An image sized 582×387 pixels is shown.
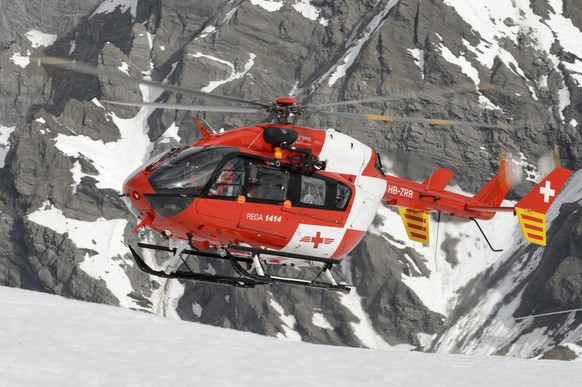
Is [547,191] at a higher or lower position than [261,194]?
lower

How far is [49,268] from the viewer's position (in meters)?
190

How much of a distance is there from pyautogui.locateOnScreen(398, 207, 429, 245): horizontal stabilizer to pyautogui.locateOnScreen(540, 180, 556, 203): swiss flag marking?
160 inches

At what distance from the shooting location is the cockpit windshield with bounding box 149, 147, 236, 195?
23.0 metres

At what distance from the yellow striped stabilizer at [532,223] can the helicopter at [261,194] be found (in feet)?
18.6

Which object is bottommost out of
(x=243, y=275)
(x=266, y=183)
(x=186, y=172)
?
(x=243, y=275)

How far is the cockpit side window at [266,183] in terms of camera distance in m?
23.6

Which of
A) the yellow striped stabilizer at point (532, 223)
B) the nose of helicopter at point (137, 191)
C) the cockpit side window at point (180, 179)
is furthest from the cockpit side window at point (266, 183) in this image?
the yellow striped stabilizer at point (532, 223)

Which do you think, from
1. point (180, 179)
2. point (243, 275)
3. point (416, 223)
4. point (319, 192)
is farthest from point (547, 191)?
point (180, 179)

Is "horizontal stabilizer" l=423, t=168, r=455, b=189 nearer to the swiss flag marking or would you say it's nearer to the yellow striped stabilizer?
the yellow striped stabilizer

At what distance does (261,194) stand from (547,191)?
1153 cm

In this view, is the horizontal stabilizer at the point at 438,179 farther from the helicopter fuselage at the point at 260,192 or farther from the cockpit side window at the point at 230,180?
the cockpit side window at the point at 230,180

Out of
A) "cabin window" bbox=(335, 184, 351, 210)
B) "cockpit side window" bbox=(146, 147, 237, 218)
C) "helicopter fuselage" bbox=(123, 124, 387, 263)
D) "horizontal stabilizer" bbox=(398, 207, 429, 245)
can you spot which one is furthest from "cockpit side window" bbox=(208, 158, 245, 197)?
"horizontal stabilizer" bbox=(398, 207, 429, 245)

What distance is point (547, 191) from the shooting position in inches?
1210

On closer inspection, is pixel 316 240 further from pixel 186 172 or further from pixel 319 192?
pixel 186 172
